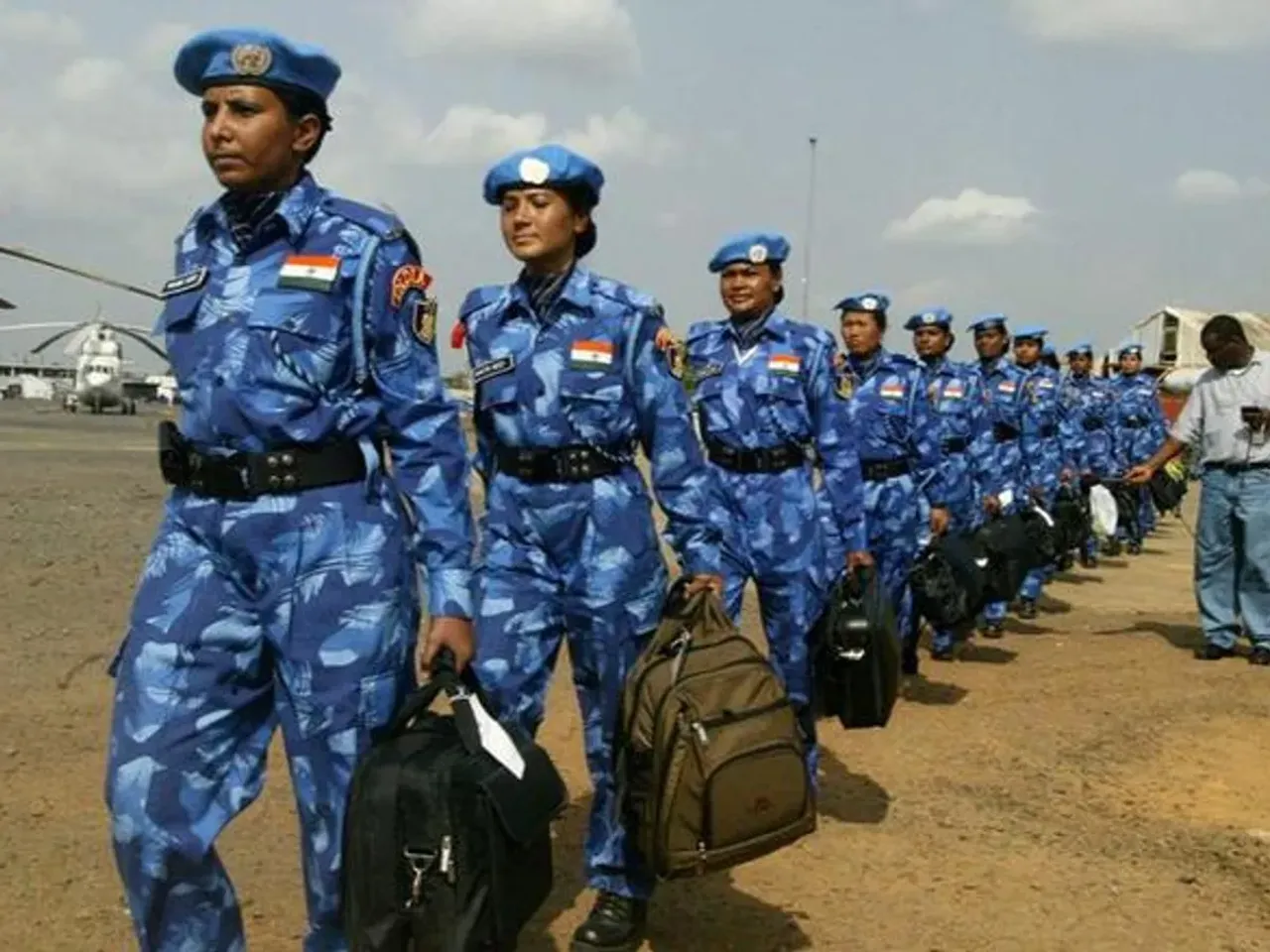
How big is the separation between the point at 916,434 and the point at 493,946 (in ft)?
18.1

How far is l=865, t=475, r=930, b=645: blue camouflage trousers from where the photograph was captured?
782cm

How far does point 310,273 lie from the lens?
2988 millimetres

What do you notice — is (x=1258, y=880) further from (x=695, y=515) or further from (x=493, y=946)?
(x=493, y=946)

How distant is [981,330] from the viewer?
11.0 m

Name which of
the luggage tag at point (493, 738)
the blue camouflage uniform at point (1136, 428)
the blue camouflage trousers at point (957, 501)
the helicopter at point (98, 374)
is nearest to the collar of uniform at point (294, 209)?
the luggage tag at point (493, 738)

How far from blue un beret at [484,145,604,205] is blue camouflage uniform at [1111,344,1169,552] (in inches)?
514

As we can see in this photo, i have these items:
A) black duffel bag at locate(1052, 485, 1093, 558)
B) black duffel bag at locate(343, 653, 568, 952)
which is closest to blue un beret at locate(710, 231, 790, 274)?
black duffel bag at locate(343, 653, 568, 952)

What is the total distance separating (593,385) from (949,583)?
15.1ft

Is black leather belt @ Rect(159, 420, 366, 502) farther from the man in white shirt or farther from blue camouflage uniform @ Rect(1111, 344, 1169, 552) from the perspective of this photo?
blue camouflage uniform @ Rect(1111, 344, 1169, 552)

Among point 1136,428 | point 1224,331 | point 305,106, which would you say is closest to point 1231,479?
point 1224,331

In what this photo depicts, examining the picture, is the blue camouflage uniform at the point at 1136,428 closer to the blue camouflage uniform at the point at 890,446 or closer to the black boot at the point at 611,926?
the blue camouflage uniform at the point at 890,446

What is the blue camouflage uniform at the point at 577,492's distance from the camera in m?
4.15

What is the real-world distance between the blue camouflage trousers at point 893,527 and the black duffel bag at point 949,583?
0.21 metres

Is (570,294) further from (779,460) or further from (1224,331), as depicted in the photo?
(1224,331)
